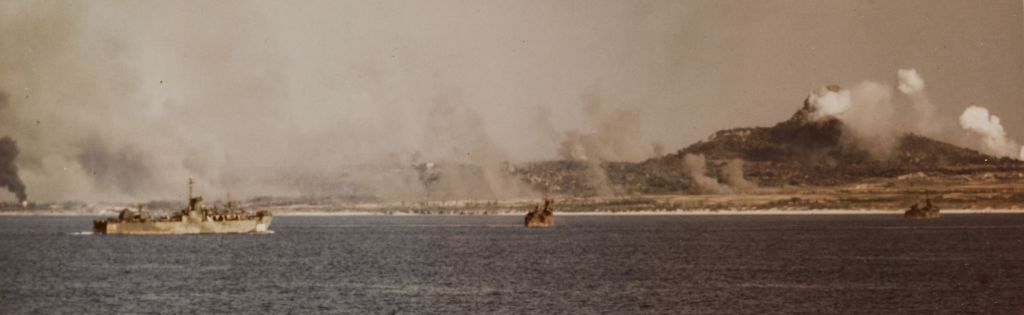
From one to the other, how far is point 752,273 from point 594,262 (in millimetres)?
27468

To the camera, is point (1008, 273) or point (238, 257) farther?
point (238, 257)

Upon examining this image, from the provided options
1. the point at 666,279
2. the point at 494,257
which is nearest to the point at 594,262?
the point at 494,257

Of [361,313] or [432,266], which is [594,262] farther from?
[361,313]

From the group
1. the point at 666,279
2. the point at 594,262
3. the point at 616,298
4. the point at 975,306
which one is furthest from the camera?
the point at 594,262

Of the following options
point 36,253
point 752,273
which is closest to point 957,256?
point 752,273

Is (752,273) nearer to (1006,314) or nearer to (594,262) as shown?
(594,262)

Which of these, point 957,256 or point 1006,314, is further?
point 957,256

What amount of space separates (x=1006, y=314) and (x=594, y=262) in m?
72.0

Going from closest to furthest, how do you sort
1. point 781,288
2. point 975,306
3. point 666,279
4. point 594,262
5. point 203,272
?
point 975,306 < point 781,288 < point 666,279 < point 203,272 < point 594,262

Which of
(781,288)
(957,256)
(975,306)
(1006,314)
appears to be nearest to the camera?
(1006,314)

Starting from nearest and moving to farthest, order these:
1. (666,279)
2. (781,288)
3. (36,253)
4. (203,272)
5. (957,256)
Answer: (781,288) → (666,279) → (203,272) → (957,256) → (36,253)

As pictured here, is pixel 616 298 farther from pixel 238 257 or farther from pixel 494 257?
pixel 238 257

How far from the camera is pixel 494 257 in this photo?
177 metres

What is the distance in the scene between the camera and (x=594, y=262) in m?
163
